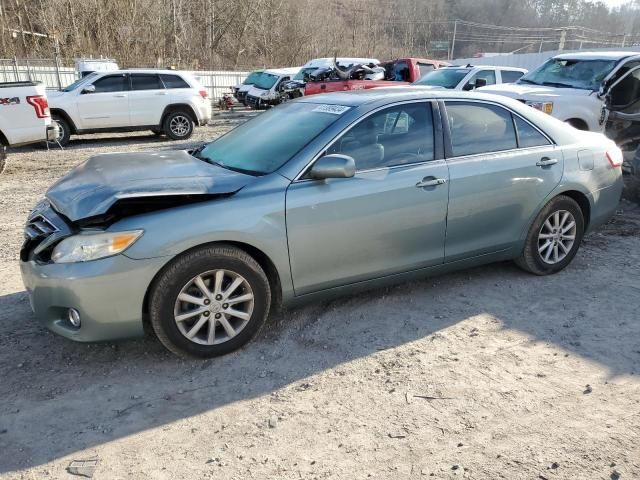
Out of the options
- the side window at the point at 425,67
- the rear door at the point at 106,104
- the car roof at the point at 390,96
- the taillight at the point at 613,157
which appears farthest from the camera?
the side window at the point at 425,67

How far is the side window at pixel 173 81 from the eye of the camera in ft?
43.8

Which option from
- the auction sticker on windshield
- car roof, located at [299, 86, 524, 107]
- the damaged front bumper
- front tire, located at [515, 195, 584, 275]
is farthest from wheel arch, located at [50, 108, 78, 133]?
front tire, located at [515, 195, 584, 275]

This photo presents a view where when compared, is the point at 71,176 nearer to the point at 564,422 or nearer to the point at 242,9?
the point at 564,422

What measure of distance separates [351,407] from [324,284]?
95 cm

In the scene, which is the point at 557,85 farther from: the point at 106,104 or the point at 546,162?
the point at 106,104

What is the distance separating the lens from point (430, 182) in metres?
3.91

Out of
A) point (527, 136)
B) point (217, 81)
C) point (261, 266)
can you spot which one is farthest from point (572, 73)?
point (217, 81)

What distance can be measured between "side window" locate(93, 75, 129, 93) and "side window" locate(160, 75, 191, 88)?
962 millimetres

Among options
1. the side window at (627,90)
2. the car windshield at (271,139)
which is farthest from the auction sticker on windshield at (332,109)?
the side window at (627,90)

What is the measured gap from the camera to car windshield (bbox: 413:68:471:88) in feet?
41.1

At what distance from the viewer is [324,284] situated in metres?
3.67

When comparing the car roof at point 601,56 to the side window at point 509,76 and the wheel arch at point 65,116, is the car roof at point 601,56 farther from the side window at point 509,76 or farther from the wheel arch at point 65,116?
the wheel arch at point 65,116

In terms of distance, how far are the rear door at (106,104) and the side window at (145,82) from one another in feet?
0.59

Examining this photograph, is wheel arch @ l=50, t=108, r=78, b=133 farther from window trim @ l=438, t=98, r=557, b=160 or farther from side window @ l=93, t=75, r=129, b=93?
window trim @ l=438, t=98, r=557, b=160
